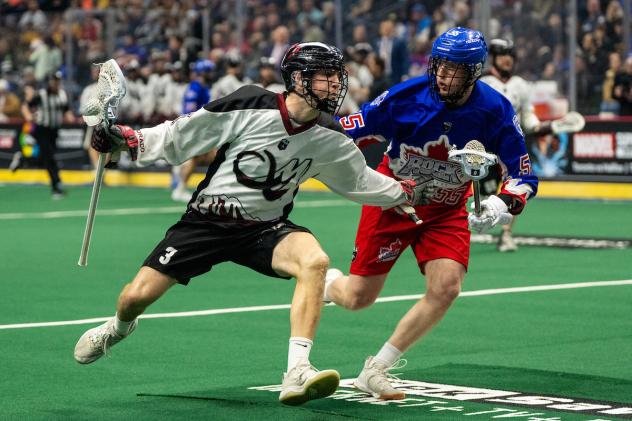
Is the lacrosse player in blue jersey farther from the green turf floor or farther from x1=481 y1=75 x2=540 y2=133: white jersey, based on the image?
x1=481 y1=75 x2=540 y2=133: white jersey

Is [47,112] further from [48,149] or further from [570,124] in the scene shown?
[570,124]

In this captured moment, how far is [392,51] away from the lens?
23406 millimetres

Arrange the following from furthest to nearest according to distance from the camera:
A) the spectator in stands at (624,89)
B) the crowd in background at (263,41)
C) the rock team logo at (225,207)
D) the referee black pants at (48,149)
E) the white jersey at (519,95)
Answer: the referee black pants at (48,149) < the crowd in background at (263,41) < the spectator in stands at (624,89) < the white jersey at (519,95) < the rock team logo at (225,207)

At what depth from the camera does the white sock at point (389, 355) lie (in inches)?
289

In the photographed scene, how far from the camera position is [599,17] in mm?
21000

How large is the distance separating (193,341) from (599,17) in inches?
526

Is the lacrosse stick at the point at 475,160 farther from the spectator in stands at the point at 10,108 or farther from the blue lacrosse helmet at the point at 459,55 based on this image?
the spectator in stands at the point at 10,108

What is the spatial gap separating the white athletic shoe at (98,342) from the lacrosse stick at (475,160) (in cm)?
186

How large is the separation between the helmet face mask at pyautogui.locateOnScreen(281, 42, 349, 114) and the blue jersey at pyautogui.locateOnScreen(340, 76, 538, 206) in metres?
0.65

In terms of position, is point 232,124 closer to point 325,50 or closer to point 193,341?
point 325,50

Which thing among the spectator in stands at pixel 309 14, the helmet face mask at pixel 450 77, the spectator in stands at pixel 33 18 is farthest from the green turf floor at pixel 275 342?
the spectator in stands at pixel 33 18

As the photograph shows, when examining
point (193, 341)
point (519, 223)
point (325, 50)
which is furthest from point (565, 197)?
point (325, 50)

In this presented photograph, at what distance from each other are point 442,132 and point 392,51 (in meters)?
16.0

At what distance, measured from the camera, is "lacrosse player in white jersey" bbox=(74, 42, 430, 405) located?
696 centimetres
